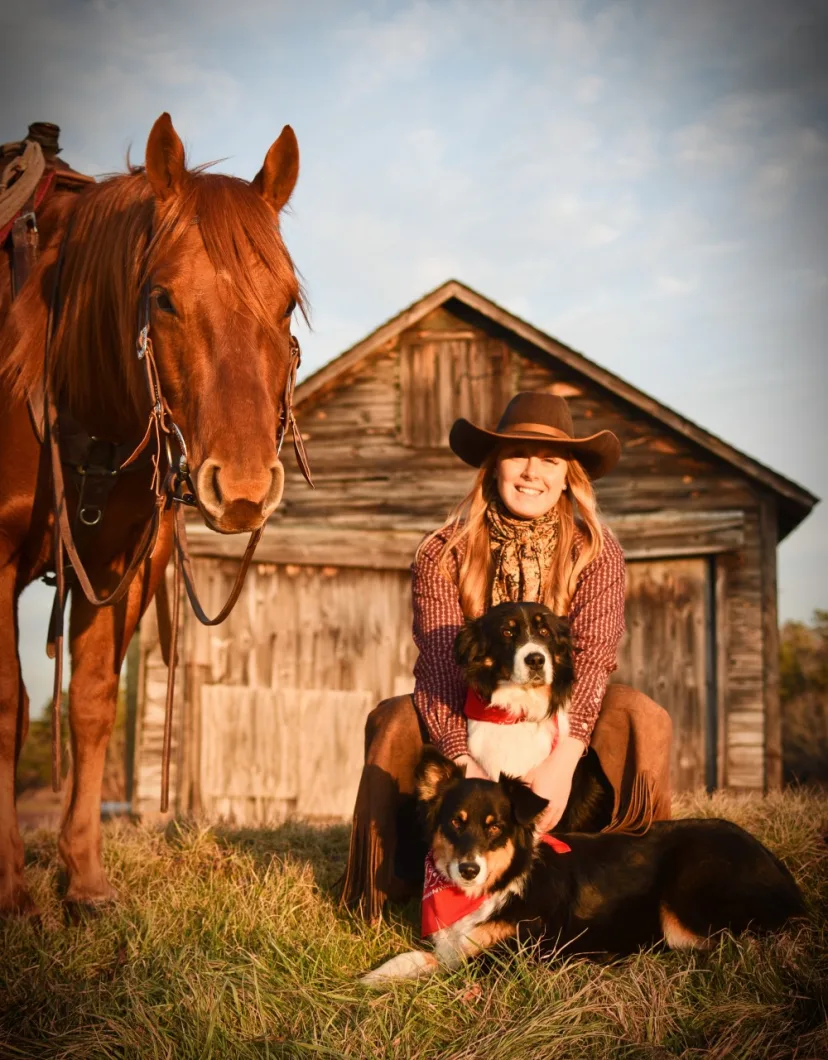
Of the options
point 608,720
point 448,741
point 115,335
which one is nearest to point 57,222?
point 115,335

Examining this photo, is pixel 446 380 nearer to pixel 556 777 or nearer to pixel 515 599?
pixel 515 599

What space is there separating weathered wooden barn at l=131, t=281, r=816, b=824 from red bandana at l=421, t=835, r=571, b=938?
6783 mm

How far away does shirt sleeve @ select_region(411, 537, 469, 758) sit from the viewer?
3891 mm

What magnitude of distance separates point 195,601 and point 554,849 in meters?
1.67

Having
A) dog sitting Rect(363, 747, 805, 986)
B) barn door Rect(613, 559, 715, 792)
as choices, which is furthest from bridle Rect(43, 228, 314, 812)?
barn door Rect(613, 559, 715, 792)

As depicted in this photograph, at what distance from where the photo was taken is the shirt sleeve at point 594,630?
3.89 metres

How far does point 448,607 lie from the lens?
13.7 feet

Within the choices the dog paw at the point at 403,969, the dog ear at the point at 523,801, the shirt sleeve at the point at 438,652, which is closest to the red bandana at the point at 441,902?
the dog paw at the point at 403,969

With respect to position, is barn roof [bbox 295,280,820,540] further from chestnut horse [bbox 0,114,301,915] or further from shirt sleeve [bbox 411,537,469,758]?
shirt sleeve [bbox 411,537,469,758]

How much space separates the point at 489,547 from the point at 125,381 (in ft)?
5.37

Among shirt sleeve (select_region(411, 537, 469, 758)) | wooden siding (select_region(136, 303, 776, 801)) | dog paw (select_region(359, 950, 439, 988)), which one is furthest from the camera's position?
wooden siding (select_region(136, 303, 776, 801))

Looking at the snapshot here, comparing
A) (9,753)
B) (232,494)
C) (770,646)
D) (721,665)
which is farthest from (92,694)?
(770,646)

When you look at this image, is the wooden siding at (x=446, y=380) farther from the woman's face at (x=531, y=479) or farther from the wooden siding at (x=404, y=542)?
the woman's face at (x=531, y=479)

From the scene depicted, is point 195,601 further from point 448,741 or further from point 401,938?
point 401,938
